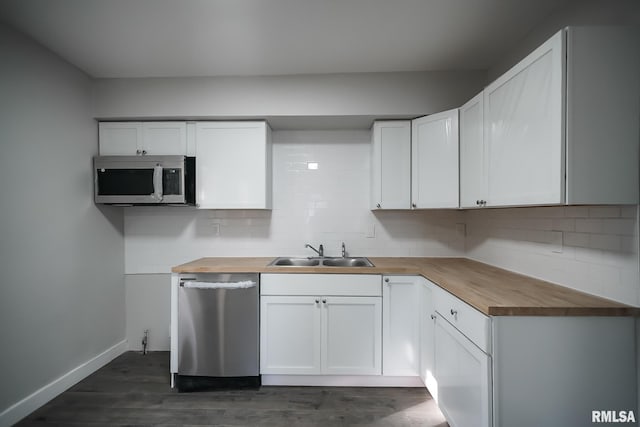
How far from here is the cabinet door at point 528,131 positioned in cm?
123

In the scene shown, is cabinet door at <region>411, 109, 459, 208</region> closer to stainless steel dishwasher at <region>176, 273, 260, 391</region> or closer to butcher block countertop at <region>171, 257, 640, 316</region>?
butcher block countertop at <region>171, 257, 640, 316</region>

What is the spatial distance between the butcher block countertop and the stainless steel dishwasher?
0.17m

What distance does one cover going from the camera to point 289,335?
2.19 metres

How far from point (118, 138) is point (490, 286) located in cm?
317

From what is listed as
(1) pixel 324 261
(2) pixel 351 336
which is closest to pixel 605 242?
(2) pixel 351 336

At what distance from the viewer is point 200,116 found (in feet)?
8.01

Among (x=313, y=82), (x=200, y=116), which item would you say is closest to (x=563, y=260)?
(x=313, y=82)

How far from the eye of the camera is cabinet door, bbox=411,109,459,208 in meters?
2.17

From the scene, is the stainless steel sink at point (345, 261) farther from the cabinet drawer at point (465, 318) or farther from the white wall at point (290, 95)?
the white wall at point (290, 95)

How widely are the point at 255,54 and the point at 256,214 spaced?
1.42 metres

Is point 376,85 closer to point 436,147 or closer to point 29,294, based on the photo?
point 436,147

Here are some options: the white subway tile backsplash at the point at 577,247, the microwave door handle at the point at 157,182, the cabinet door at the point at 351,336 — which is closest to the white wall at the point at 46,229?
the microwave door handle at the point at 157,182

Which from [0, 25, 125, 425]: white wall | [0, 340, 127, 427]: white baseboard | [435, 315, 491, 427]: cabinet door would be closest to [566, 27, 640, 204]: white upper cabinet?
[435, 315, 491, 427]: cabinet door

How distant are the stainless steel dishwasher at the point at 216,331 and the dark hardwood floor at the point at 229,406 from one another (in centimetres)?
18
